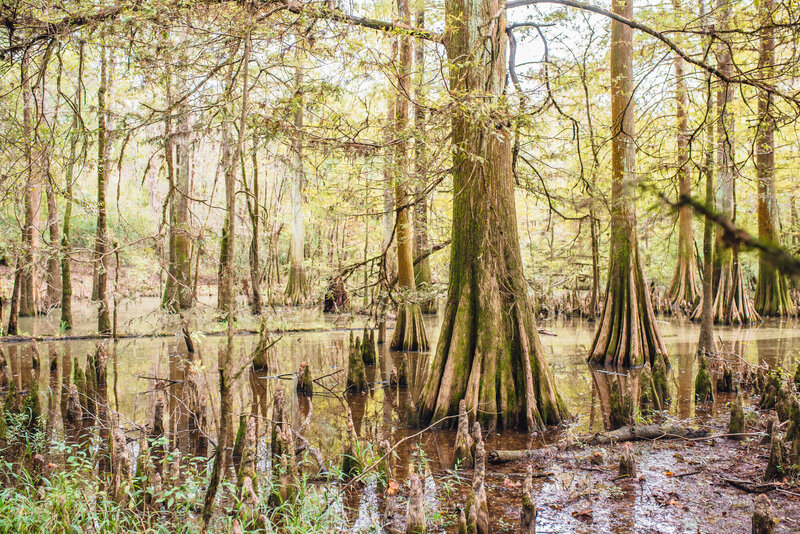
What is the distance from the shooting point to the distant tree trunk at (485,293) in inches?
194

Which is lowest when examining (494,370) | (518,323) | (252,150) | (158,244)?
(494,370)

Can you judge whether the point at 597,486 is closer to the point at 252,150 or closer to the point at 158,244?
the point at 158,244

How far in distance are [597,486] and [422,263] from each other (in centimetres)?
986

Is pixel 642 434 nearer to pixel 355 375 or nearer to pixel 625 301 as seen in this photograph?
pixel 355 375

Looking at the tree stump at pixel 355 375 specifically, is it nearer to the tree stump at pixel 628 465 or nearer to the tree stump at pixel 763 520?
the tree stump at pixel 628 465

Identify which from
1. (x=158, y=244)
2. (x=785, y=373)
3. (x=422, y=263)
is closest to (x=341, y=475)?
(x=158, y=244)

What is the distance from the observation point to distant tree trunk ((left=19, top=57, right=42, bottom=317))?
13.4ft

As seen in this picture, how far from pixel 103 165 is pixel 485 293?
4.68m

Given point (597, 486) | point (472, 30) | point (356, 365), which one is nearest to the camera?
point (597, 486)

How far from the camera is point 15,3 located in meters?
3.68

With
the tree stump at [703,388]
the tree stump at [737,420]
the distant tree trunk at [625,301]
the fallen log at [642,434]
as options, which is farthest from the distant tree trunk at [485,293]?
the distant tree trunk at [625,301]

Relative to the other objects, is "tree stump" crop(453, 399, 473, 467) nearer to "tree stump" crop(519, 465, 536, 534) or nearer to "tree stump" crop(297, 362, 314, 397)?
"tree stump" crop(519, 465, 536, 534)

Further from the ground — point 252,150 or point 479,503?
point 252,150

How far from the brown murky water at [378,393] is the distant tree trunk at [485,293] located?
1.06 ft
